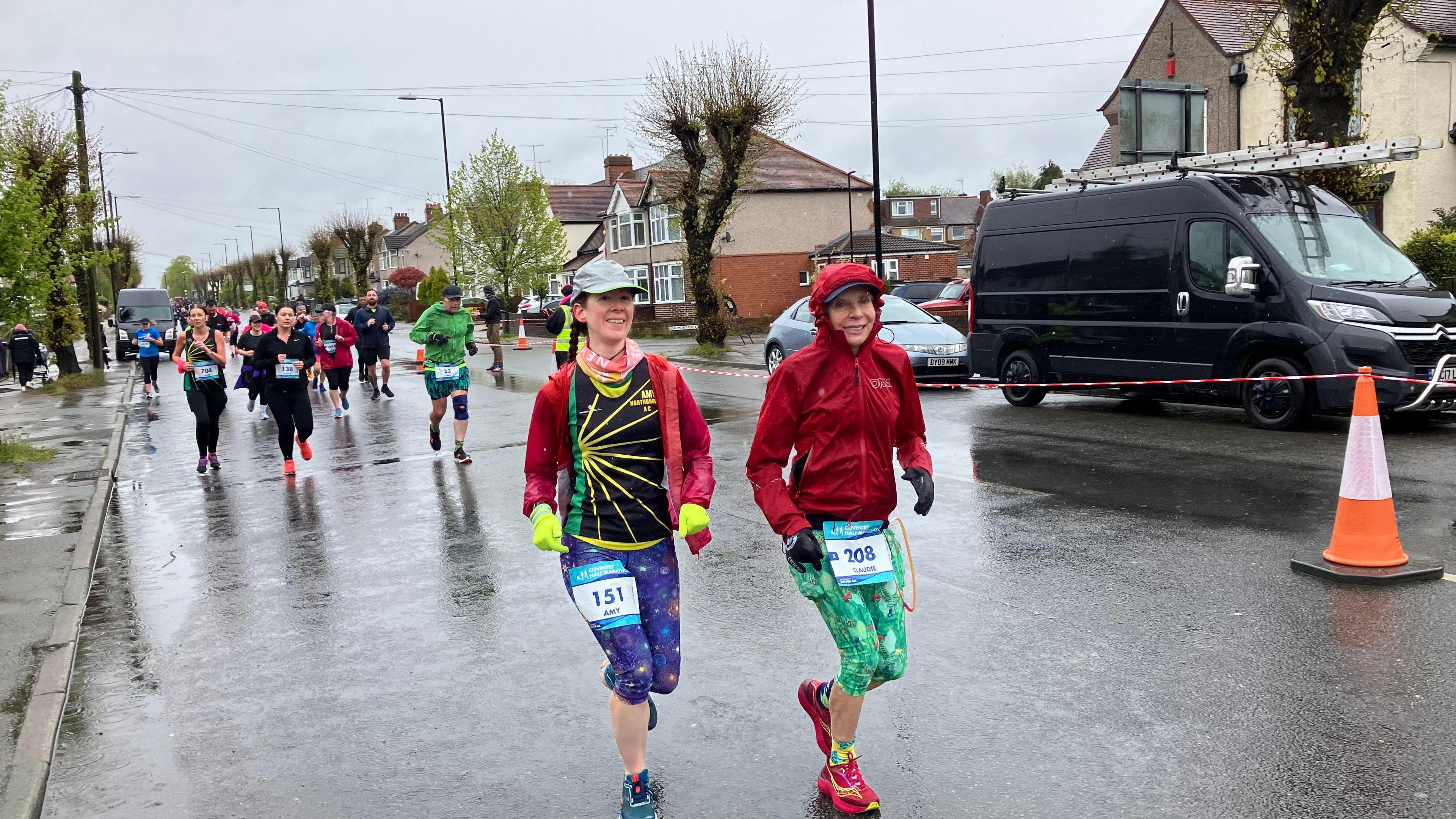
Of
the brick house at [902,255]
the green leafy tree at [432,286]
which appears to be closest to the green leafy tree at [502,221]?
the green leafy tree at [432,286]

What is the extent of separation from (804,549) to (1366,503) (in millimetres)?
4074

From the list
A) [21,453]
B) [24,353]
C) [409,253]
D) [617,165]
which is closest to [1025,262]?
[21,453]

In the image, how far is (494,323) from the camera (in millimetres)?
16750

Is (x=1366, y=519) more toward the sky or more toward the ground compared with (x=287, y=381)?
more toward the ground

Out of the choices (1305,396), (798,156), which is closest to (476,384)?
(1305,396)

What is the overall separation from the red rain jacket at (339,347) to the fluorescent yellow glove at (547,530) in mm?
15187

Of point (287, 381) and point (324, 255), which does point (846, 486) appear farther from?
point (324, 255)

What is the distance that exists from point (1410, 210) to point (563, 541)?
30916 mm

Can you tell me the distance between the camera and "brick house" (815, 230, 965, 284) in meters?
49.7

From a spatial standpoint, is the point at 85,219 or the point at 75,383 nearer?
the point at 75,383

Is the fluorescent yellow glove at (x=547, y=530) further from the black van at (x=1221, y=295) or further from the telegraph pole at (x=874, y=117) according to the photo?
the telegraph pole at (x=874, y=117)

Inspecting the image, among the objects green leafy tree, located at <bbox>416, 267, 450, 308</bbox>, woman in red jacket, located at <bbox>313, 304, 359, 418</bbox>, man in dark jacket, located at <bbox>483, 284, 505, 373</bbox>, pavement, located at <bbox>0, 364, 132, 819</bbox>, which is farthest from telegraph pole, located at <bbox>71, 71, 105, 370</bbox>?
green leafy tree, located at <bbox>416, 267, 450, 308</bbox>

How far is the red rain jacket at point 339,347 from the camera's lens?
1805 centimetres

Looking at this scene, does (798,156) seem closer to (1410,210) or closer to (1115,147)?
(1115,147)
